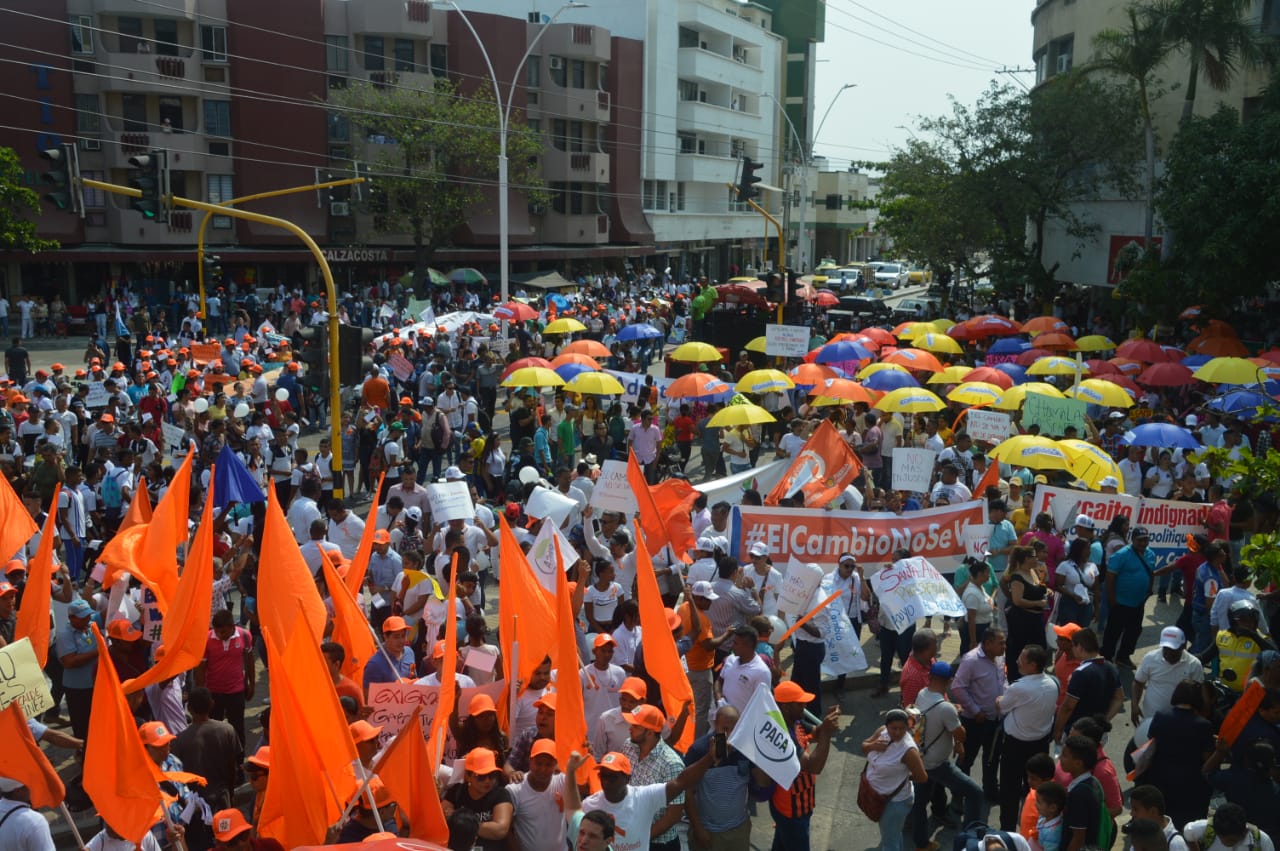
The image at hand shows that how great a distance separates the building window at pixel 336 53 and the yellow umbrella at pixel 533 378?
110 ft

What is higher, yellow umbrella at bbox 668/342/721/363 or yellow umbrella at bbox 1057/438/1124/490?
yellow umbrella at bbox 668/342/721/363

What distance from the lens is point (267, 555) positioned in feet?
26.5

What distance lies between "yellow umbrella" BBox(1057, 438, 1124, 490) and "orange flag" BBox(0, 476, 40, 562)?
10.4 m

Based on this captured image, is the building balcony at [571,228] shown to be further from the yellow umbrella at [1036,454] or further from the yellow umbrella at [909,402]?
the yellow umbrella at [1036,454]

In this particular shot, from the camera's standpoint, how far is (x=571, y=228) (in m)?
55.3

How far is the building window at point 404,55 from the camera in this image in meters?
48.7

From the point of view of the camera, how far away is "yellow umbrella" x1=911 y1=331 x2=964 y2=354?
2339cm

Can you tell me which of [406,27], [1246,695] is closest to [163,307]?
[406,27]

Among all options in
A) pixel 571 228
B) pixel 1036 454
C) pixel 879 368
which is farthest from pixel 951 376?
pixel 571 228

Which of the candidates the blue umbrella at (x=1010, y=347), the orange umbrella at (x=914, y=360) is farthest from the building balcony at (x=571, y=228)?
the orange umbrella at (x=914, y=360)

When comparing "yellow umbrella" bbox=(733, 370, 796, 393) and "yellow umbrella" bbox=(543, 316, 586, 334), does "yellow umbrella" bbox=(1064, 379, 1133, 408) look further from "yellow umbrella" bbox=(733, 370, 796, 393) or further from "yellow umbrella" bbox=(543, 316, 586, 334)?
"yellow umbrella" bbox=(543, 316, 586, 334)

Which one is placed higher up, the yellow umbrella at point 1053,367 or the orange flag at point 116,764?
the yellow umbrella at point 1053,367

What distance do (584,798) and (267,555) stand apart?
9.20 feet

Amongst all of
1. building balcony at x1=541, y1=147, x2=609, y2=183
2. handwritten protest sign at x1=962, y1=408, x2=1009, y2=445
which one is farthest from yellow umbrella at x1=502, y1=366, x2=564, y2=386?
building balcony at x1=541, y1=147, x2=609, y2=183
